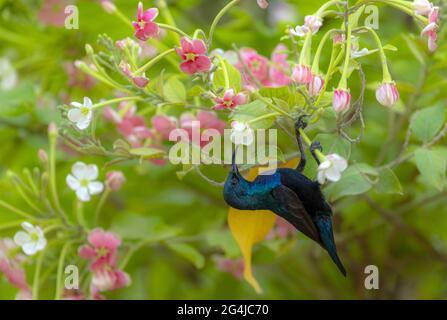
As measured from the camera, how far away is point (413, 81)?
1.08 metres

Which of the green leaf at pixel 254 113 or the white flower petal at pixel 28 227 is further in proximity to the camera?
the white flower petal at pixel 28 227

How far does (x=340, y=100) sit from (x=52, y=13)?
0.70 meters

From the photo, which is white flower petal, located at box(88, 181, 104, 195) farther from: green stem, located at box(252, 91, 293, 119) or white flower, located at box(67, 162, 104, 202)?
green stem, located at box(252, 91, 293, 119)

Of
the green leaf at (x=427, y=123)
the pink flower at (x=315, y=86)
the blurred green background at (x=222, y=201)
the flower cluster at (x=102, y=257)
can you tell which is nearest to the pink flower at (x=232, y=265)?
the blurred green background at (x=222, y=201)

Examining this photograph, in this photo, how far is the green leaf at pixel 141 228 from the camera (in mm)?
927

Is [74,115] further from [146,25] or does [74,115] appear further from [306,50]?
[306,50]

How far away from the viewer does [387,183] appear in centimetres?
75

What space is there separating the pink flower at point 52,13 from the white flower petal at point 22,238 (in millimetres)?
449

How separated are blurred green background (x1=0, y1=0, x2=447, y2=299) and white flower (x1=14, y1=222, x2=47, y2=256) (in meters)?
0.19

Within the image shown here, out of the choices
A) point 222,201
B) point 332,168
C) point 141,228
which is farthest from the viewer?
point 222,201

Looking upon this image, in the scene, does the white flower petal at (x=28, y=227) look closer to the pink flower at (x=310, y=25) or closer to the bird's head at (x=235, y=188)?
the bird's head at (x=235, y=188)

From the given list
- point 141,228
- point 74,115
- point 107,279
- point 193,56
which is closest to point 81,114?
point 74,115

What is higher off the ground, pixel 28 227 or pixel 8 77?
pixel 8 77

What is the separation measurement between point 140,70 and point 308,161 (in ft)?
0.57
